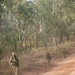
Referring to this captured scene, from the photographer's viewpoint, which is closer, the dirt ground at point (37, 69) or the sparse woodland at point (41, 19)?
the dirt ground at point (37, 69)

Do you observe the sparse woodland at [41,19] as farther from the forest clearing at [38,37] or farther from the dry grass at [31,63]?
the dry grass at [31,63]

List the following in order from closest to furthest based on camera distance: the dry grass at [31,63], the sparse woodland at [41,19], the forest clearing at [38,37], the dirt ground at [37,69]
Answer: the dirt ground at [37,69] < the dry grass at [31,63] < the forest clearing at [38,37] < the sparse woodland at [41,19]

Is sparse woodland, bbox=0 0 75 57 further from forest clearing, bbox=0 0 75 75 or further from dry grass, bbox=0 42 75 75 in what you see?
dry grass, bbox=0 42 75 75

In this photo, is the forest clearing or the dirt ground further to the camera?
the forest clearing

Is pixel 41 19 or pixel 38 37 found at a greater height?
pixel 41 19

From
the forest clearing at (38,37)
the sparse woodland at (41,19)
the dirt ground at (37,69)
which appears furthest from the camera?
the sparse woodland at (41,19)

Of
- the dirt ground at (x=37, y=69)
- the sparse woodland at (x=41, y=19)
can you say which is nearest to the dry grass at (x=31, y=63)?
the dirt ground at (x=37, y=69)

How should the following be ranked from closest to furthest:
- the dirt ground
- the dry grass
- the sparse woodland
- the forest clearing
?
the dirt ground, the dry grass, the forest clearing, the sparse woodland

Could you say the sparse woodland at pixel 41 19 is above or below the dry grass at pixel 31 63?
above

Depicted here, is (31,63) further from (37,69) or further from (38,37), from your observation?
(38,37)

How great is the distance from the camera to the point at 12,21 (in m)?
38.0

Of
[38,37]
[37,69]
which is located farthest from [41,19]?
[37,69]

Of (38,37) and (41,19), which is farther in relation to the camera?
(38,37)

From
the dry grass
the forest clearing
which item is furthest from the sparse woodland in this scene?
the dry grass
